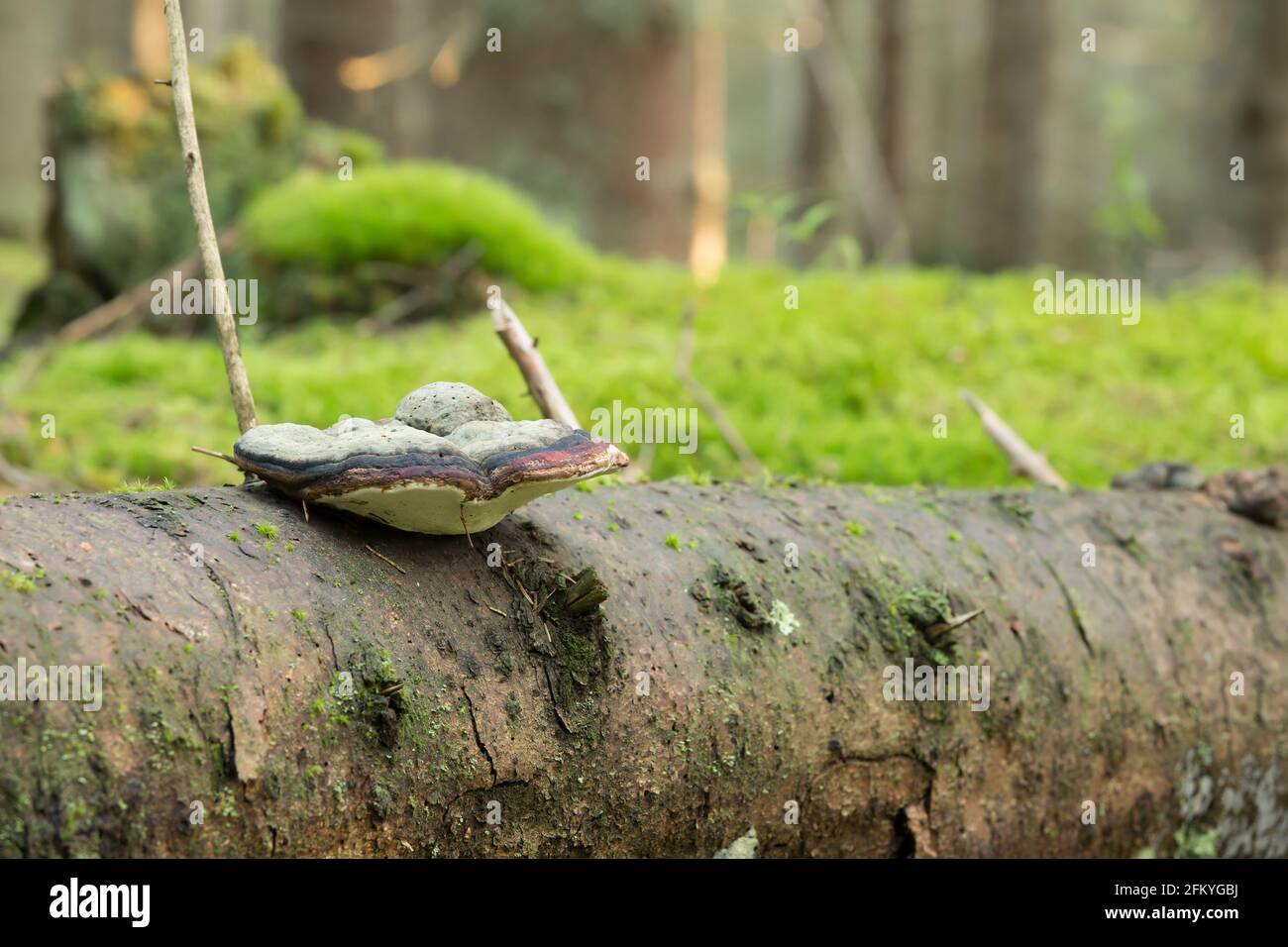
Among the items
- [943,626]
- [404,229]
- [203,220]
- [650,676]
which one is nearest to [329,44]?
[404,229]

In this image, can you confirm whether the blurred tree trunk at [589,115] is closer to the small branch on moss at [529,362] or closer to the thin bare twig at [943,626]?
the small branch on moss at [529,362]

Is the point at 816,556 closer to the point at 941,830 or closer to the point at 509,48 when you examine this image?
the point at 941,830

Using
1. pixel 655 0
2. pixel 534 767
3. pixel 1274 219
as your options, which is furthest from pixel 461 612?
pixel 1274 219

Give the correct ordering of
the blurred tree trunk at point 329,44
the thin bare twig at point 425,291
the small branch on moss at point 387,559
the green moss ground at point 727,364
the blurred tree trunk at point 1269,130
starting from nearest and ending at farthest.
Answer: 1. the small branch on moss at point 387,559
2. the green moss ground at point 727,364
3. the thin bare twig at point 425,291
4. the blurred tree trunk at point 329,44
5. the blurred tree trunk at point 1269,130

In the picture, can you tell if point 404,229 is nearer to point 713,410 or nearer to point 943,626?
point 713,410

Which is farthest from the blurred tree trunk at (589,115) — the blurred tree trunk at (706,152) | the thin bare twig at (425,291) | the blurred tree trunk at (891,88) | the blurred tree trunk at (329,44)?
the blurred tree trunk at (891,88)

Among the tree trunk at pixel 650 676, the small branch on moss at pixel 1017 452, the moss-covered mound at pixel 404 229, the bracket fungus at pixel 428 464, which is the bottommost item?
the tree trunk at pixel 650 676

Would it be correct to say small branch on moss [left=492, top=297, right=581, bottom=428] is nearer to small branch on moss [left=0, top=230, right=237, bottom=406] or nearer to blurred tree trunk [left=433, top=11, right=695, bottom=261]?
small branch on moss [left=0, top=230, right=237, bottom=406]
